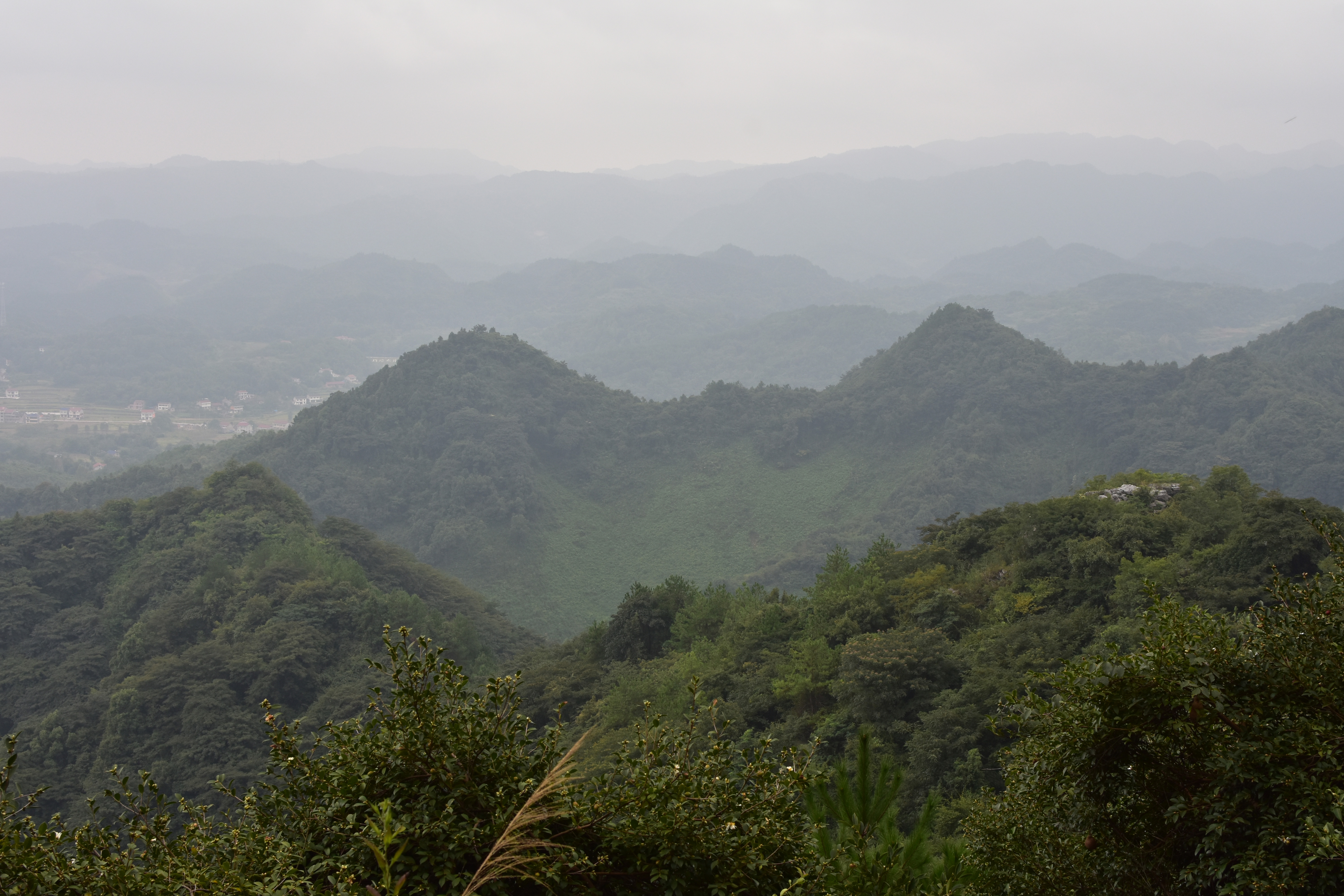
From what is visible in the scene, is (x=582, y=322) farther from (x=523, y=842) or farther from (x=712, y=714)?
(x=523, y=842)

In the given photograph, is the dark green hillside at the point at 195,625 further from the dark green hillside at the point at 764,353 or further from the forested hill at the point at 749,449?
the dark green hillside at the point at 764,353

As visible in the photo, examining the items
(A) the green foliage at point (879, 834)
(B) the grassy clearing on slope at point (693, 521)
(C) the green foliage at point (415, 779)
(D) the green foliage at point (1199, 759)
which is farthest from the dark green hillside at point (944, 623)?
(B) the grassy clearing on slope at point (693, 521)

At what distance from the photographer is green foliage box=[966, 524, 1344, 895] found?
13.2 feet

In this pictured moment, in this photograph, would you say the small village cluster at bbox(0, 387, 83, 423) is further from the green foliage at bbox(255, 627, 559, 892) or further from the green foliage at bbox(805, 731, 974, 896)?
the green foliage at bbox(805, 731, 974, 896)

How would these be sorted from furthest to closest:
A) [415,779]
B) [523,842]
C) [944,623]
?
[944,623] → [415,779] → [523,842]

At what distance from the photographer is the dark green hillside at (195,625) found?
24.5 m

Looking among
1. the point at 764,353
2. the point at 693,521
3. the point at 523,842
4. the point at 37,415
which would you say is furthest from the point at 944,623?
the point at 37,415

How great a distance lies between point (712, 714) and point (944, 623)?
15016mm

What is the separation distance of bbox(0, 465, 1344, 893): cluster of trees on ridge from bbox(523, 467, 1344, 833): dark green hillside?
0.10 metres

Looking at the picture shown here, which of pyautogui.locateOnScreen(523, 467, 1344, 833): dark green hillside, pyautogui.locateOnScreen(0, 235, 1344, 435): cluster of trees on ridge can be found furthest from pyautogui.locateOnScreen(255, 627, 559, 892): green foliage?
pyautogui.locateOnScreen(0, 235, 1344, 435): cluster of trees on ridge

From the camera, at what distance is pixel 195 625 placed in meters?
31.4

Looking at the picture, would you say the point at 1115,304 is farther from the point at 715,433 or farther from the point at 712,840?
the point at 712,840

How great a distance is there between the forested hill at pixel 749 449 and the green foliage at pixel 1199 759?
46464 millimetres

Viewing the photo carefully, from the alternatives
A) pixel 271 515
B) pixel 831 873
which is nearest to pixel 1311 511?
pixel 831 873
